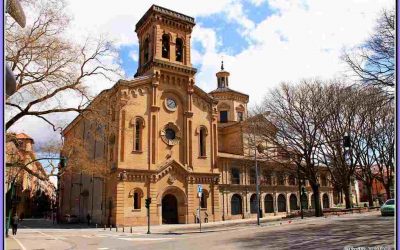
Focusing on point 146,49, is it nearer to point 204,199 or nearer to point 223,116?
point 223,116

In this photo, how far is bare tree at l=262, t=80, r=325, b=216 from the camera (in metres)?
32.5

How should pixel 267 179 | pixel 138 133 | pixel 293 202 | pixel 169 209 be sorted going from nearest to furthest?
pixel 138 133, pixel 169 209, pixel 267 179, pixel 293 202

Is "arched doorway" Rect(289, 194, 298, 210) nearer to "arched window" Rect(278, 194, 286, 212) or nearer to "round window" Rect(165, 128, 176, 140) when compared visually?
"arched window" Rect(278, 194, 286, 212)

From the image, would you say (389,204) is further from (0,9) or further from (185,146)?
(0,9)

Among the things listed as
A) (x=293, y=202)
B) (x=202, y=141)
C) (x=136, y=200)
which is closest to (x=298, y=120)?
(x=202, y=141)

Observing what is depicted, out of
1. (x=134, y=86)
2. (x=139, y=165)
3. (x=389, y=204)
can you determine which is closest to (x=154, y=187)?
(x=139, y=165)

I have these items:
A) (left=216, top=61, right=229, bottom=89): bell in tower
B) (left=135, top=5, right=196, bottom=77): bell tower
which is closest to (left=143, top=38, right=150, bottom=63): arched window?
(left=135, top=5, right=196, bottom=77): bell tower

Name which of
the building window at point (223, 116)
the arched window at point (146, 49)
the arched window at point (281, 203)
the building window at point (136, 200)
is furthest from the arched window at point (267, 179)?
the arched window at point (146, 49)

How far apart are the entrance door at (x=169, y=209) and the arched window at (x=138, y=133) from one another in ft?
19.0

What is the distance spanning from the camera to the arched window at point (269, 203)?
48875 mm

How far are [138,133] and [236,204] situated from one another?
15471 millimetres

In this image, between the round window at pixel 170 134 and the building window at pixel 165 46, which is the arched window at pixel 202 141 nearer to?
the round window at pixel 170 134

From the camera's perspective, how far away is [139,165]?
37.1 metres

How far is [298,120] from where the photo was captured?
33625 mm
